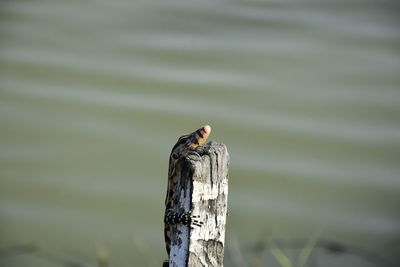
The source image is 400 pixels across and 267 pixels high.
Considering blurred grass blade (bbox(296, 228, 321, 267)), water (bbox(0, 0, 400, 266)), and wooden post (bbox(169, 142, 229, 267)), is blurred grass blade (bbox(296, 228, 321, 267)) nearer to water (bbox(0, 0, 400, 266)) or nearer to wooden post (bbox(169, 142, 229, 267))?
water (bbox(0, 0, 400, 266))

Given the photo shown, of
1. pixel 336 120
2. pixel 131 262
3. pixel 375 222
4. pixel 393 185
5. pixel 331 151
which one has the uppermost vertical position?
pixel 336 120

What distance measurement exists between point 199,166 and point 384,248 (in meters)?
2.81

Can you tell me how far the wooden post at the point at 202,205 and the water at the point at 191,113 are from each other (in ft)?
7.19

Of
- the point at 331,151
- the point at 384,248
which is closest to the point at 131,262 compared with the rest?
the point at 384,248

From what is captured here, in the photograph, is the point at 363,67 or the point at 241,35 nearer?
the point at 363,67

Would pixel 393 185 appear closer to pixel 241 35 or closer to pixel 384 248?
pixel 384 248

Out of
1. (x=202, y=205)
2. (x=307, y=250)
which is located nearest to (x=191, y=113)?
(x=307, y=250)

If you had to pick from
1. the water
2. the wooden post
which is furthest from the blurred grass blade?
the wooden post

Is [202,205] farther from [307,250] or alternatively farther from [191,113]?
[191,113]

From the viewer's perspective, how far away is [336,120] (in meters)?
6.23

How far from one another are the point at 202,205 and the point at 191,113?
397cm

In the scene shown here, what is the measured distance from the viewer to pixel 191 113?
6.23 m

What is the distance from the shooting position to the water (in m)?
4.93

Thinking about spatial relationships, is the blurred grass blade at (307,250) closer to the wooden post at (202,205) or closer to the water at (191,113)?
the water at (191,113)
